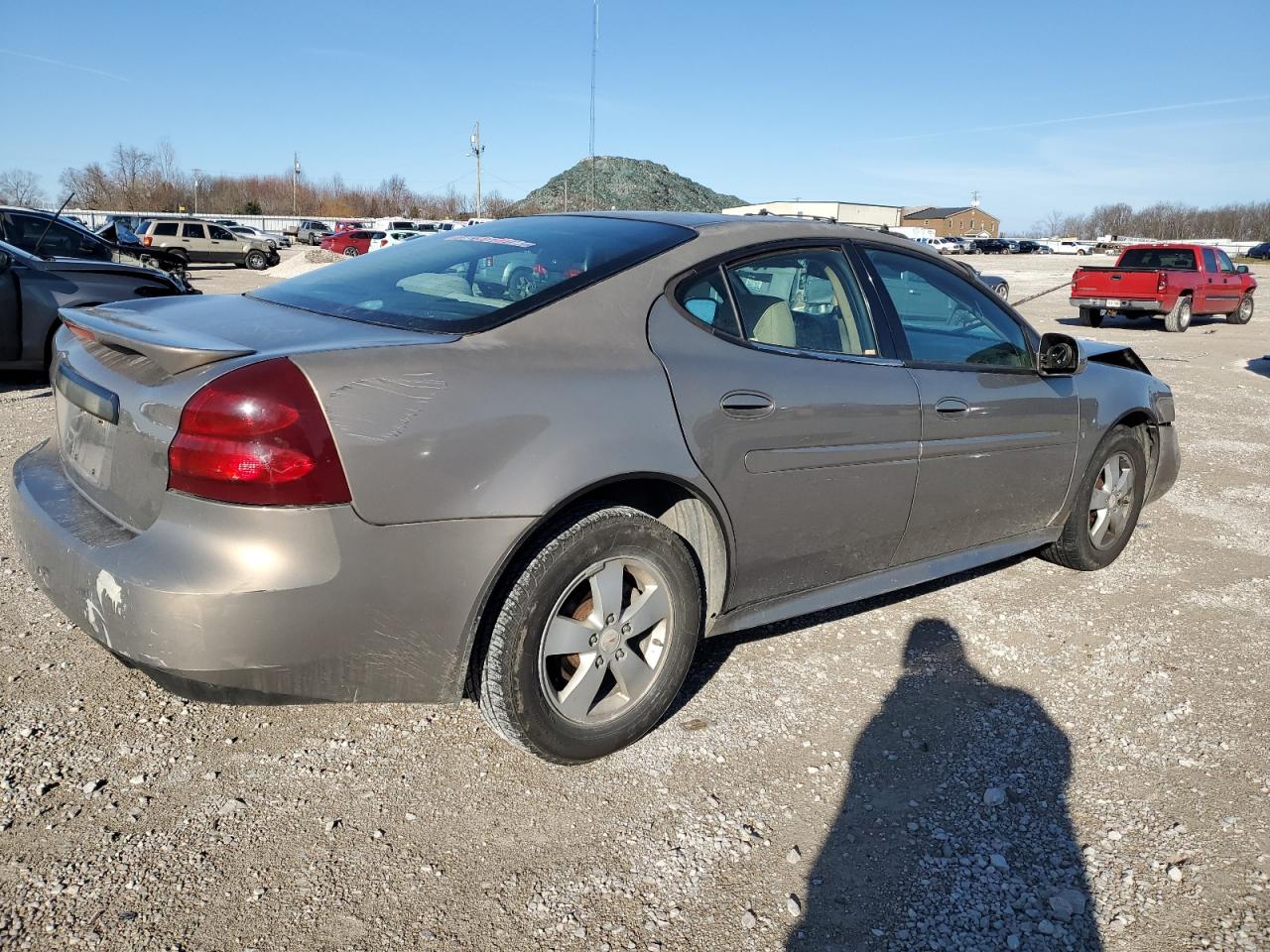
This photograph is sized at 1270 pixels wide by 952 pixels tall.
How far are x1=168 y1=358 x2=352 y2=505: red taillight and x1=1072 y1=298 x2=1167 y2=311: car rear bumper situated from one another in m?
20.1

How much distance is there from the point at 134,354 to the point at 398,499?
882 millimetres

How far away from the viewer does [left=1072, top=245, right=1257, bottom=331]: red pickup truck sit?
19.2 meters

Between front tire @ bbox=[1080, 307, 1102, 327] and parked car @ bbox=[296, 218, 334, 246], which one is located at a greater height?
parked car @ bbox=[296, 218, 334, 246]

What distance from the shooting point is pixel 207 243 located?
3350cm

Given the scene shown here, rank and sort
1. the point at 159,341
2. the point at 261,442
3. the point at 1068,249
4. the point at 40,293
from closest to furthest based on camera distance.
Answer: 1. the point at 261,442
2. the point at 159,341
3. the point at 40,293
4. the point at 1068,249

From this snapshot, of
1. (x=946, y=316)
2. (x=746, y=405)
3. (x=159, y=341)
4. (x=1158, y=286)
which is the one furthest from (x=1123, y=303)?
(x=159, y=341)

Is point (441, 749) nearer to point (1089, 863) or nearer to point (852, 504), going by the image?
point (852, 504)

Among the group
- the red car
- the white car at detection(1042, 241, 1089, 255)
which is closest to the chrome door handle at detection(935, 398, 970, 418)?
the red car

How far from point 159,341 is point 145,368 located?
0.09 m

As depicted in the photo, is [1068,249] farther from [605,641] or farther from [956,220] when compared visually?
[605,641]

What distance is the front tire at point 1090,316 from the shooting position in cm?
2019

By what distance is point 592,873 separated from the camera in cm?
239

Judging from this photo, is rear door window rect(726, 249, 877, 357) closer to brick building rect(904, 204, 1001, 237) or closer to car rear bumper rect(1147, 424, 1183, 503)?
car rear bumper rect(1147, 424, 1183, 503)

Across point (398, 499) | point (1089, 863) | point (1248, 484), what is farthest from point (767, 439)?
point (1248, 484)
